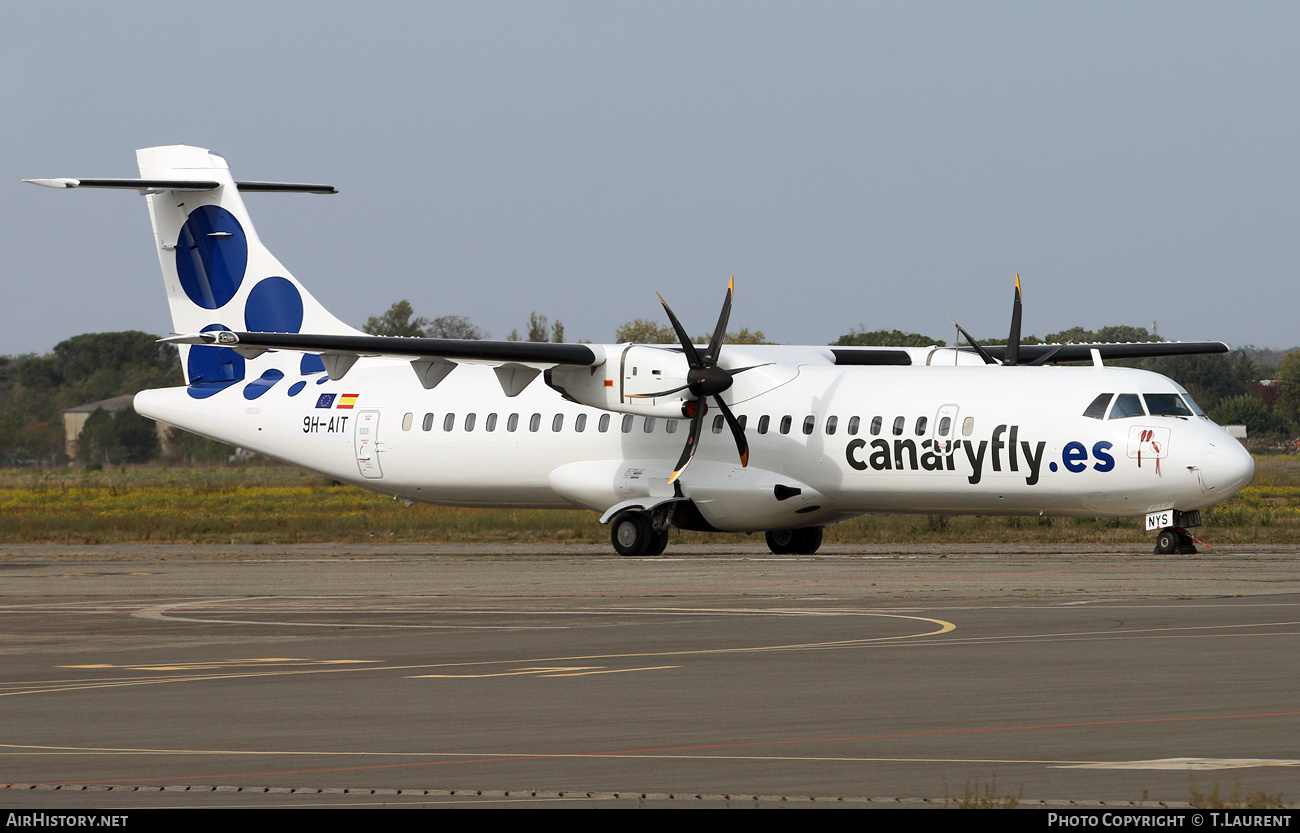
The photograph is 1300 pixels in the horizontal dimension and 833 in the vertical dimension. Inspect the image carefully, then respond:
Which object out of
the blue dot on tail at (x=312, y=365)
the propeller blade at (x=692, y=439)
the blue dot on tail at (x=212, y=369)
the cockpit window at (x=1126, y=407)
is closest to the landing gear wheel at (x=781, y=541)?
the propeller blade at (x=692, y=439)

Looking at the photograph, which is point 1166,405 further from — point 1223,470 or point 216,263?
point 216,263

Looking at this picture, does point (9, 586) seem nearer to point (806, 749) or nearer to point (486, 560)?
point (486, 560)

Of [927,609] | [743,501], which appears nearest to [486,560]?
[743,501]

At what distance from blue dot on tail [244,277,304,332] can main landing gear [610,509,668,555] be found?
8.64 m

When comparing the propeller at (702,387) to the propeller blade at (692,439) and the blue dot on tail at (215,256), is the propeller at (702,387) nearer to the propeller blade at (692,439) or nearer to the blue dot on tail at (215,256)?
the propeller blade at (692,439)

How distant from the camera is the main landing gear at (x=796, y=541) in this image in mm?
30219

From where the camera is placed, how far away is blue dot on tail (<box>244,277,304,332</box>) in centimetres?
3331

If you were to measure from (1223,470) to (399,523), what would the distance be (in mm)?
23131

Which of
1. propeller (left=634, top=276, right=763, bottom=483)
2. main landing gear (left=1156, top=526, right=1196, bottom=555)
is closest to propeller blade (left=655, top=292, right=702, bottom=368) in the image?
propeller (left=634, top=276, right=763, bottom=483)

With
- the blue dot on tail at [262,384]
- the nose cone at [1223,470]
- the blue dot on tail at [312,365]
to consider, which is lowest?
the nose cone at [1223,470]

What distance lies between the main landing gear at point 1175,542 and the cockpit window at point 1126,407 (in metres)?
1.90

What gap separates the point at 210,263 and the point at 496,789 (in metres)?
28.0

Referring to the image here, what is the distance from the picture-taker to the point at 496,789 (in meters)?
7.26

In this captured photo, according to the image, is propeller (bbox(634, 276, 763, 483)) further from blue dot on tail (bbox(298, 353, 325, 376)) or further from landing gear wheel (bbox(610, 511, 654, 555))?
blue dot on tail (bbox(298, 353, 325, 376))
